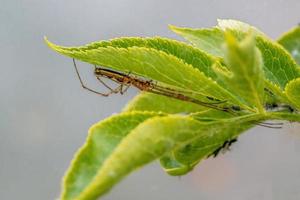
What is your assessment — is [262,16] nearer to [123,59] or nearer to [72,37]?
[72,37]

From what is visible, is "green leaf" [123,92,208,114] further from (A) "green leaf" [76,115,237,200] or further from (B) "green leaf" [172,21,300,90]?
(A) "green leaf" [76,115,237,200]

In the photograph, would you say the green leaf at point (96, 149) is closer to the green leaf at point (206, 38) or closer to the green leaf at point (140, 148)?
the green leaf at point (140, 148)

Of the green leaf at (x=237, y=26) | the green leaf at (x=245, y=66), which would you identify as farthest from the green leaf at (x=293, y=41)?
the green leaf at (x=245, y=66)

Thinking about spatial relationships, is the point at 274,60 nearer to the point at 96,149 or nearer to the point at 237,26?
the point at 237,26

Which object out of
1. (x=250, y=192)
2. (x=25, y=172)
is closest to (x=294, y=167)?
(x=250, y=192)

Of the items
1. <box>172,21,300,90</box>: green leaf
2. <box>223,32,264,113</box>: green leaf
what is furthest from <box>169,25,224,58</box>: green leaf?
<box>223,32,264,113</box>: green leaf
